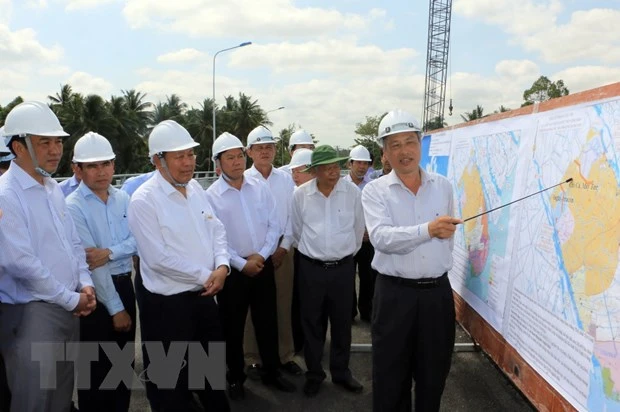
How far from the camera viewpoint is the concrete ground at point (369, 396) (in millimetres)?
3563

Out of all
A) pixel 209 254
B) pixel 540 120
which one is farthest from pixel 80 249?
pixel 540 120

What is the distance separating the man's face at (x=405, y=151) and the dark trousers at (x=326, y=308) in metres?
1.23

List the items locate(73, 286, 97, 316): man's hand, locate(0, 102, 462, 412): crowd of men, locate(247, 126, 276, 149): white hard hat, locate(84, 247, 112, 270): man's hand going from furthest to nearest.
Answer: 1. locate(247, 126, 276, 149): white hard hat
2. locate(84, 247, 112, 270): man's hand
3. locate(73, 286, 97, 316): man's hand
4. locate(0, 102, 462, 412): crowd of men

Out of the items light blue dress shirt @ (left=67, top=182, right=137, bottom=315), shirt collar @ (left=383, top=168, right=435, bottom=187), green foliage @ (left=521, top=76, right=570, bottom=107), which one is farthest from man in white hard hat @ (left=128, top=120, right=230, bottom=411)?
green foliage @ (left=521, top=76, right=570, bottom=107)

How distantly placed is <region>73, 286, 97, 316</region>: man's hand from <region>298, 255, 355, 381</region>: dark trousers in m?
1.67

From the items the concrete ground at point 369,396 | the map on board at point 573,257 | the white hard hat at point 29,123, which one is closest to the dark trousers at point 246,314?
the concrete ground at point 369,396

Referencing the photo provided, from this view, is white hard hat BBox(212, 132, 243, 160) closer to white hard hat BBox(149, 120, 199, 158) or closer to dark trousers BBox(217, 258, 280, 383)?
white hard hat BBox(149, 120, 199, 158)

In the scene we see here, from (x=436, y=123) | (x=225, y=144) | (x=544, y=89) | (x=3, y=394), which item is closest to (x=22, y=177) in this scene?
(x=3, y=394)

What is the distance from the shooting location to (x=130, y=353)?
11.1 feet

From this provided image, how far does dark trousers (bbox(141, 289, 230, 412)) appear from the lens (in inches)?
117

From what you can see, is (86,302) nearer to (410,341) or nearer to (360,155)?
(410,341)

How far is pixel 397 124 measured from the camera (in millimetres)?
2857

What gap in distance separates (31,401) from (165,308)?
85cm

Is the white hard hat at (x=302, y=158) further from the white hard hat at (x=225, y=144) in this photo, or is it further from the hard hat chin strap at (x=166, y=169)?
the hard hat chin strap at (x=166, y=169)
